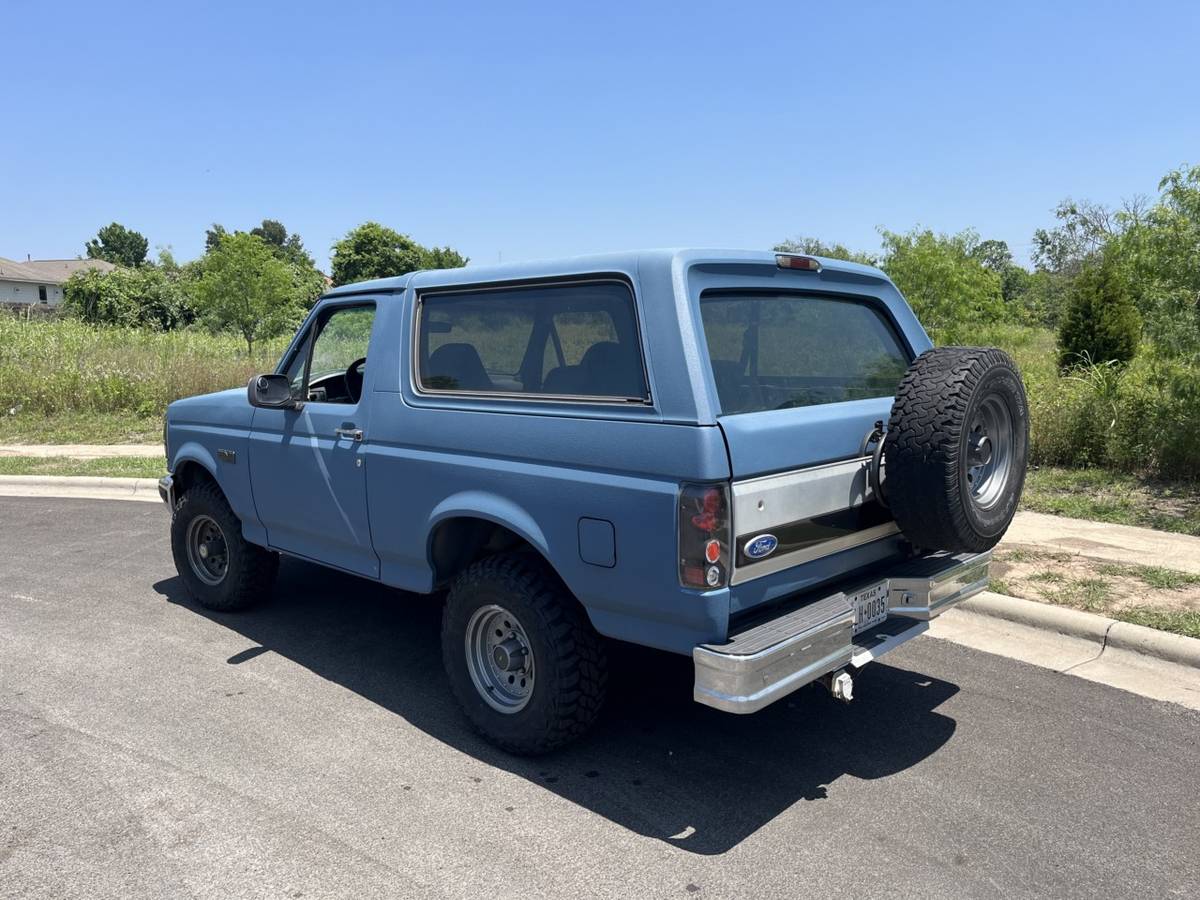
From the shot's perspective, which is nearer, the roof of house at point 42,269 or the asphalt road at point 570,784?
the asphalt road at point 570,784

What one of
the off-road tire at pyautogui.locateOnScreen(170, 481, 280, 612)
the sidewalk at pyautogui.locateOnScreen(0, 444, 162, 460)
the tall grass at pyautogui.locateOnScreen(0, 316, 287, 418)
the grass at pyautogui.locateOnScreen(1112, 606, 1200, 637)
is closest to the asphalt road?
the off-road tire at pyautogui.locateOnScreen(170, 481, 280, 612)

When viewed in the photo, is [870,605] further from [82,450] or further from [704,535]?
[82,450]

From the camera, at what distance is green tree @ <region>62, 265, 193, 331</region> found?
43.0 m

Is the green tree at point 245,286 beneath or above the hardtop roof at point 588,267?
above

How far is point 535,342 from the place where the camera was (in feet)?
13.0

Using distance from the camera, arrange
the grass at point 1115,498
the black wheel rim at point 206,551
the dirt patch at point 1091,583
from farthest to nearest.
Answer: the grass at point 1115,498 → the black wheel rim at point 206,551 → the dirt patch at point 1091,583

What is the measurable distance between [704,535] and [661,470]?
0.92 feet

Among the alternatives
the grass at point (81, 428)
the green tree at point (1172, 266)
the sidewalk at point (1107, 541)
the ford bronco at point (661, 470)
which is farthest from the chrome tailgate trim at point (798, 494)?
the grass at point (81, 428)

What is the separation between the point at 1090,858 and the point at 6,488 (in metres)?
11.8

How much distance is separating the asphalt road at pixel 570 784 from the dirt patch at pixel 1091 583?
935mm

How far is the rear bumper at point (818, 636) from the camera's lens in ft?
10.0

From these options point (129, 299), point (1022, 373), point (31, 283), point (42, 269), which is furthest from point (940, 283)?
point (42, 269)

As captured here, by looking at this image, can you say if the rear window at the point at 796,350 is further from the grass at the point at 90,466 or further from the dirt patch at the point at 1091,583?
the grass at the point at 90,466

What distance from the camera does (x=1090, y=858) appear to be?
10.2ft
